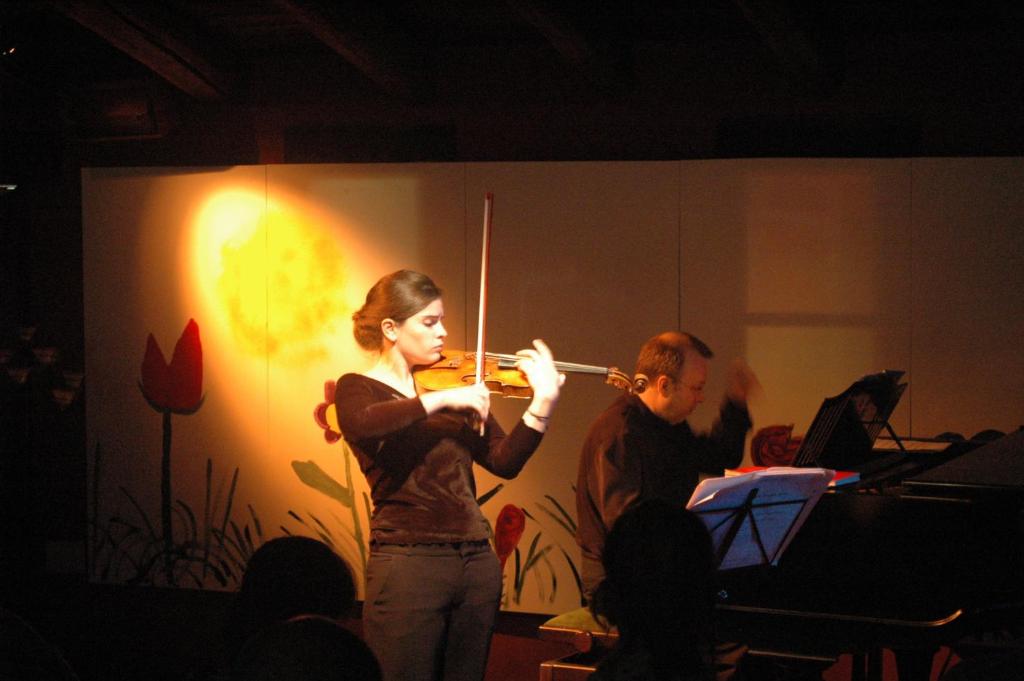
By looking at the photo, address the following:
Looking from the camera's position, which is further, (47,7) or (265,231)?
(265,231)

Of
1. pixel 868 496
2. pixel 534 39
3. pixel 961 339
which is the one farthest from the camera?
pixel 534 39

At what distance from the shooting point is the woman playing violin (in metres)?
2.53

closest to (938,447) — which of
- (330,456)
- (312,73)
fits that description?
(330,456)

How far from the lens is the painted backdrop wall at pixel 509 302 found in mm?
4477

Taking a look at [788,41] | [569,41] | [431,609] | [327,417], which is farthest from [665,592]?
[327,417]

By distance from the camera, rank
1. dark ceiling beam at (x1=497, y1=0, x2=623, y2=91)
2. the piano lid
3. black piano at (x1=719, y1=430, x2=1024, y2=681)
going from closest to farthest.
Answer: black piano at (x1=719, y1=430, x2=1024, y2=681) → the piano lid → dark ceiling beam at (x1=497, y1=0, x2=623, y2=91)

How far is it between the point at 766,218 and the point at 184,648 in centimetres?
287

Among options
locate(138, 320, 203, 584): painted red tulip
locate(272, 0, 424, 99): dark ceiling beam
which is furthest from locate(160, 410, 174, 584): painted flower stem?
locate(272, 0, 424, 99): dark ceiling beam

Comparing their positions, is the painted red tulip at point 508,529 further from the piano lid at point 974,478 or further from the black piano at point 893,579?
the piano lid at point 974,478

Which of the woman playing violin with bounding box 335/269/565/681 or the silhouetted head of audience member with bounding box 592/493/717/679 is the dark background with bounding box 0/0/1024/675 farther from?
the silhouetted head of audience member with bounding box 592/493/717/679

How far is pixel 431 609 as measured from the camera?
2.53m

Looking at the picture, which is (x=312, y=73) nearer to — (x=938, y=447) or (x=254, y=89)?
(x=254, y=89)

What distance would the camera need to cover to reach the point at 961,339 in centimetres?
445

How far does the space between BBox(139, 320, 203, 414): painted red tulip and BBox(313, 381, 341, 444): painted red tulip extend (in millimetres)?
580
